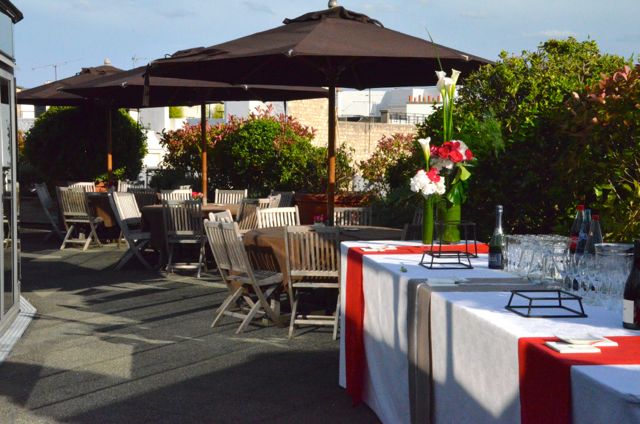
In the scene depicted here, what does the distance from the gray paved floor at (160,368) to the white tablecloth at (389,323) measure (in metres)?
0.30

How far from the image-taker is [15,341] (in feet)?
20.4

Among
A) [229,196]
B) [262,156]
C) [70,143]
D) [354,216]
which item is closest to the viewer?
[354,216]

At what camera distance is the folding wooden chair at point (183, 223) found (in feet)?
30.9

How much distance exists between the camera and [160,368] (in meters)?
5.46

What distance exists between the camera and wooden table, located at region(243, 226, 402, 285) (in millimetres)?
6480

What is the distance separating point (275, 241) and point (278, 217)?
1.72 metres

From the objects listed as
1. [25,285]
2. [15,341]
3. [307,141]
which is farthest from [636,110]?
[307,141]

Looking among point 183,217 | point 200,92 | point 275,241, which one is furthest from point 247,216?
point 200,92

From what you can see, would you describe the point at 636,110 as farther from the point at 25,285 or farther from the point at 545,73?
the point at 25,285

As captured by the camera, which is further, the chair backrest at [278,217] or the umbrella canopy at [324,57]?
the chair backrest at [278,217]

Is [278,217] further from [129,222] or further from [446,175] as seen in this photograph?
[446,175]

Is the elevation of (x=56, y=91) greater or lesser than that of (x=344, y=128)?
greater

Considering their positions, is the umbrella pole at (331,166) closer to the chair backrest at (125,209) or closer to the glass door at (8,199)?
the glass door at (8,199)

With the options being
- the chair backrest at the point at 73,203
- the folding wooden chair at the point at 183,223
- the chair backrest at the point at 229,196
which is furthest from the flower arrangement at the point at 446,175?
the chair backrest at the point at 73,203
